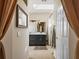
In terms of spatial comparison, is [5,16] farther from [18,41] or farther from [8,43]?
[18,41]

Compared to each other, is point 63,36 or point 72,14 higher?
point 72,14

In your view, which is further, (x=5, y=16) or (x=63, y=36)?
(x=63, y=36)

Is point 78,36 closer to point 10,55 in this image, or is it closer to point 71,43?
point 71,43

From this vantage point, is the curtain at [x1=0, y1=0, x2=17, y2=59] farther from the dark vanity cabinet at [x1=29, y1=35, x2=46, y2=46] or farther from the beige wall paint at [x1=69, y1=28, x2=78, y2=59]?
the dark vanity cabinet at [x1=29, y1=35, x2=46, y2=46]

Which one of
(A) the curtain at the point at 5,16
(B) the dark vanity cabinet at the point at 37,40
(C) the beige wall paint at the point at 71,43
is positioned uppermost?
(A) the curtain at the point at 5,16

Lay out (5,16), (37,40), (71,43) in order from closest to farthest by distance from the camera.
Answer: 1. (5,16)
2. (71,43)
3. (37,40)

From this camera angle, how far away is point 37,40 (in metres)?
11.9

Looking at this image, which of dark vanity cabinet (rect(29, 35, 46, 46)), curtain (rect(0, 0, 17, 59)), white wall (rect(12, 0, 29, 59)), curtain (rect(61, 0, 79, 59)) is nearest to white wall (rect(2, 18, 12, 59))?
white wall (rect(12, 0, 29, 59))

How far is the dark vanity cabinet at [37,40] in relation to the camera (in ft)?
39.1

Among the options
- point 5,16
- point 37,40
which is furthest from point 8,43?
point 37,40

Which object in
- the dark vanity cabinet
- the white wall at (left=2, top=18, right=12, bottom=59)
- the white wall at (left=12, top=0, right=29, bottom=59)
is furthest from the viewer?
the dark vanity cabinet

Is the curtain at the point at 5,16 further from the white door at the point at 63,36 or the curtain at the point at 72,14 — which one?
the white door at the point at 63,36

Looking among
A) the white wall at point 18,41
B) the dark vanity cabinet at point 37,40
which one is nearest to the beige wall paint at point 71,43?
the white wall at point 18,41

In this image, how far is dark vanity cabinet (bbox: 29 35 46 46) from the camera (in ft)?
39.1
